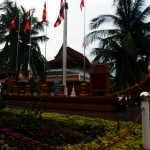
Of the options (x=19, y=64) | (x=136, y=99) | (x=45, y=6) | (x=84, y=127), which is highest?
(x=45, y=6)

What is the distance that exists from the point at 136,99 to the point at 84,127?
2.26 metres

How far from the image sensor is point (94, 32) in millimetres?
20141

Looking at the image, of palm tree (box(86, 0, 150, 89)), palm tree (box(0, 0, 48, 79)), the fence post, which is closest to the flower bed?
the fence post

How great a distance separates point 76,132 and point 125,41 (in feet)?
38.5

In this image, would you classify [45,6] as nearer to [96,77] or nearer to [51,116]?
[96,77]

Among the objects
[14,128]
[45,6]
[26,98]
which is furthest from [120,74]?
[14,128]

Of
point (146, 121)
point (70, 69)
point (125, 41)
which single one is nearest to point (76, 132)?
point (146, 121)

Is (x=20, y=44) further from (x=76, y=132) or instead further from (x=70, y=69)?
(x=76, y=132)

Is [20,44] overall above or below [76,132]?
above

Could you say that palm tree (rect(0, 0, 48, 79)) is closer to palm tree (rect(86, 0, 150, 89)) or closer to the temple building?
the temple building

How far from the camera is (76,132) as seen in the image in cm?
753

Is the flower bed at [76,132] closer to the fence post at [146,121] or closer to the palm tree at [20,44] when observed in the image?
the fence post at [146,121]

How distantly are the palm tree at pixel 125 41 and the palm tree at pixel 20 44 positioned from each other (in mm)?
7112

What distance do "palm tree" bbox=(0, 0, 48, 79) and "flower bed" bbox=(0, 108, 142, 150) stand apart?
52.4 ft
